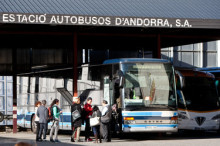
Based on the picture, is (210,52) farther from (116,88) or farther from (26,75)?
(116,88)

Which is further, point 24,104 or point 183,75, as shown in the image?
point 24,104

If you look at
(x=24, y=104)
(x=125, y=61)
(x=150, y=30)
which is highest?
(x=150, y=30)

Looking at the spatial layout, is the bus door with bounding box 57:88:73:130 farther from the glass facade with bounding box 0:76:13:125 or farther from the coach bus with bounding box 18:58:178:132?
the glass facade with bounding box 0:76:13:125

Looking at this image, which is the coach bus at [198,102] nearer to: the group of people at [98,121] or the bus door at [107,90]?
the bus door at [107,90]

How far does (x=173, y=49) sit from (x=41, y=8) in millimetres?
26174

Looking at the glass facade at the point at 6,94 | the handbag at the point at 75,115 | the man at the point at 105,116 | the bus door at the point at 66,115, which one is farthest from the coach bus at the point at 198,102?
the glass facade at the point at 6,94

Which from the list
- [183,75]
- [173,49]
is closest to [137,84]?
[183,75]

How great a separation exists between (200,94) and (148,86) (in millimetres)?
4900

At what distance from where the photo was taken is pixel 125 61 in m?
21.0

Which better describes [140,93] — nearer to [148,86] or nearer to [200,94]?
[148,86]

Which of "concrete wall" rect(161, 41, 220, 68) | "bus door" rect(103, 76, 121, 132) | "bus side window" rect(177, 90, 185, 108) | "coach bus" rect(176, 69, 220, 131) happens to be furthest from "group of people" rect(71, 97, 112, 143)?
"concrete wall" rect(161, 41, 220, 68)

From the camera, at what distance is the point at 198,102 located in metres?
24.7

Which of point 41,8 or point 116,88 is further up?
point 41,8

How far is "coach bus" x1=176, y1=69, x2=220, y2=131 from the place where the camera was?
24.0 metres
